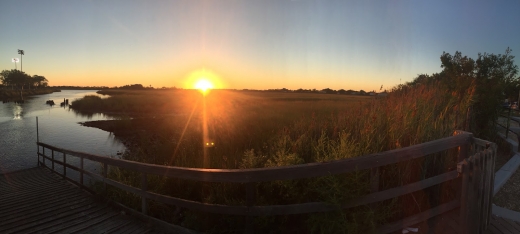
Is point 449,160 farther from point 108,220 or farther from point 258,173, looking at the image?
point 108,220

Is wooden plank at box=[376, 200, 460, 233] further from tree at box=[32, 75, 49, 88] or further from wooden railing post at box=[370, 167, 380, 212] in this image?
tree at box=[32, 75, 49, 88]

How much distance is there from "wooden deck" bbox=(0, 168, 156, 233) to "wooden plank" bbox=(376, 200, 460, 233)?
325cm

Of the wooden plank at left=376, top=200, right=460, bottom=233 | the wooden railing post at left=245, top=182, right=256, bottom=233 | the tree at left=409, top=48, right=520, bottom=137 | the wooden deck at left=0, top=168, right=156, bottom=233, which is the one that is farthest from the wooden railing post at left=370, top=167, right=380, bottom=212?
the tree at left=409, top=48, right=520, bottom=137

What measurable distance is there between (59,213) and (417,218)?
6.04m

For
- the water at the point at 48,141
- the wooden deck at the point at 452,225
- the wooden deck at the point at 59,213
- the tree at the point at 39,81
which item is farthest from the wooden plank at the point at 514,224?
the tree at the point at 39,81

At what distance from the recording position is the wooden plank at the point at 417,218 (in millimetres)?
3570

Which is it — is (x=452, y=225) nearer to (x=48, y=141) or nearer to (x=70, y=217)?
(x=70, y=217)

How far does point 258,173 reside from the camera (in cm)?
340

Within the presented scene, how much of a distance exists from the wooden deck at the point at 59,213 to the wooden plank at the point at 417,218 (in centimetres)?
325

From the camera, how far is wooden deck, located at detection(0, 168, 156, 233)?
4816mm

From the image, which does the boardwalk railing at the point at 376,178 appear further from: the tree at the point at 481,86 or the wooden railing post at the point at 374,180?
the tree at the point at 481,86

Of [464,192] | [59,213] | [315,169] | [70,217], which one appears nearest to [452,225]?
[464,192]

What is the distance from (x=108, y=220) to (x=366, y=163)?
426 cm

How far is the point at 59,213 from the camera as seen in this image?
224 inches
